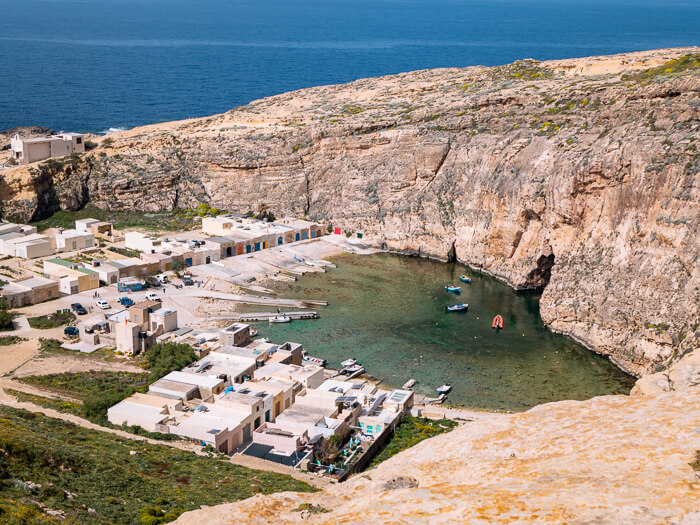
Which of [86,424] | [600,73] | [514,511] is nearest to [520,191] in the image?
[600,73]

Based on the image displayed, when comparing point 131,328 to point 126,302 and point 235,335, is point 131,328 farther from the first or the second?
point 126,302

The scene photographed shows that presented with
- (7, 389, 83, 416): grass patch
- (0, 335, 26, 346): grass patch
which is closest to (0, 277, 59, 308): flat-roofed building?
(0, 335, 26, 346): grass patch

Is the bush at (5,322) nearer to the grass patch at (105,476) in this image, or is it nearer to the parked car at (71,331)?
the parked car at (71,331)

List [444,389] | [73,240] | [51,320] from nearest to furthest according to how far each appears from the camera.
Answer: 1. [444,389]
2. [51,320]
3. [73,240]

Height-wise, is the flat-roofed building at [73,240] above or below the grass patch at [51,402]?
above

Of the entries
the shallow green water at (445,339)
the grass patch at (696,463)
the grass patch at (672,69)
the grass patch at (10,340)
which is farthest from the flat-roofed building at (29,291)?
the grass patch at (672,69)

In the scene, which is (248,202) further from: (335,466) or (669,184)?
(335,466)

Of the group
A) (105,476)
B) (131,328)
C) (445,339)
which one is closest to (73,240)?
(131,328)
